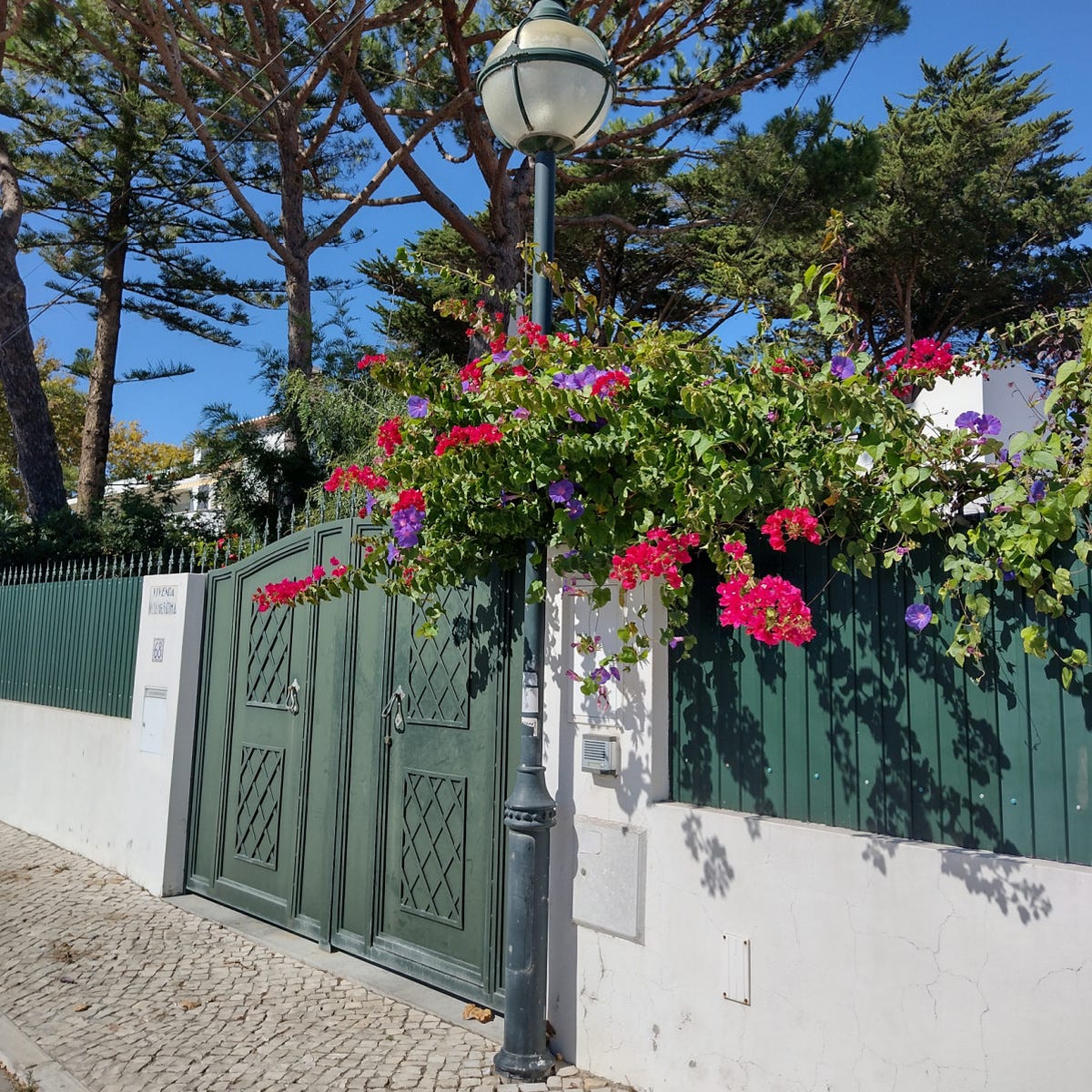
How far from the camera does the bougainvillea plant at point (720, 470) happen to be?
2775 mm

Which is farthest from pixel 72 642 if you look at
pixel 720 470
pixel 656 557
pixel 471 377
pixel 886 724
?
pixel 886 724

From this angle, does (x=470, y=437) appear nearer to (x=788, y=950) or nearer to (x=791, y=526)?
(x=791, y=526)

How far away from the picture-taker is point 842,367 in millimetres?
3020

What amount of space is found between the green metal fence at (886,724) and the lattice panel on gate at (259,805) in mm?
3058

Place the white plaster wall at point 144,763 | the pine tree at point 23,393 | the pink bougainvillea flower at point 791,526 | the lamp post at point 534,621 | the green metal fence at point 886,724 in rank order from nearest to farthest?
1. the green metal fence at point 886,724
2. the pink bougainvillea flower at point 791,526
3. the lamp post at point 534,621
4. the white plaster wall at point 144,763
5. the pine tree at point 23,393

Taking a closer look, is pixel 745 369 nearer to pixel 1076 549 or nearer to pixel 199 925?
pixel 1076 549

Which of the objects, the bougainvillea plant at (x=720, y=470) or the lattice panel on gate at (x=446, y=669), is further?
the lattice panel on gate at (x=446, y=669)

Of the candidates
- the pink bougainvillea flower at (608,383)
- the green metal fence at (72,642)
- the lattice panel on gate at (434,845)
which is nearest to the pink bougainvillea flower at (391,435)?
the pink bougainvillea flower at (608,383)

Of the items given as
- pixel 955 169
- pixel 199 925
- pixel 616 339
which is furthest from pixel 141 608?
pixel 955 169

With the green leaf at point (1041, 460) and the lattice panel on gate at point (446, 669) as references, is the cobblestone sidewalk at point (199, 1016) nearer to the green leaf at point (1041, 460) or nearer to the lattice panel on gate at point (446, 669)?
the lattice panel on gate at point (446, 669)

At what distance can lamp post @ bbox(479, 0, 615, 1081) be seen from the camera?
364 cm

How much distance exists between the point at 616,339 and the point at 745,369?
0.65m

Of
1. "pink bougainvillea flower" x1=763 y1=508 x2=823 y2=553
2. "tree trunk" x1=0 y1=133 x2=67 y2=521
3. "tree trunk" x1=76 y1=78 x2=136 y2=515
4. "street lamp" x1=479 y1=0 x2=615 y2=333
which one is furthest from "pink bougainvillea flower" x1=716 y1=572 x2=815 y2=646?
"tree trunk" x1=76 y1=78 x2=136 y2=515

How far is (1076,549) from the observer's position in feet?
8.48
